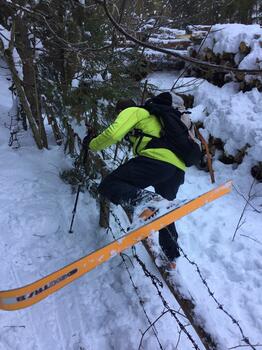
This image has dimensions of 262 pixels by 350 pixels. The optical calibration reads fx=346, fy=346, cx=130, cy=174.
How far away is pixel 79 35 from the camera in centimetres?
627

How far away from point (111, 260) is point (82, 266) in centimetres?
159

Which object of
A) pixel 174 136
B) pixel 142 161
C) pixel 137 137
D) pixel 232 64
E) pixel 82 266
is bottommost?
pixel 82 266

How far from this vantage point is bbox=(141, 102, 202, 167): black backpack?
12.5 ft

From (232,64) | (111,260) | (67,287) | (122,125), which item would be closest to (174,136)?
(122,125)

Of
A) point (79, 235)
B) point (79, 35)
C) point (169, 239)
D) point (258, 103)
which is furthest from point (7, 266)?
point (258, 103)

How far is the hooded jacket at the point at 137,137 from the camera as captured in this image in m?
3.75

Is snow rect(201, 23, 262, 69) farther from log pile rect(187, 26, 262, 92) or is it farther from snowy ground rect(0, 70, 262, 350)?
snowy ground rect(0, 70, 262, 350)

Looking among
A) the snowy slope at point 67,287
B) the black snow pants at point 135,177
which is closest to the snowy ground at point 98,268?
the snowy slope at point 67,287

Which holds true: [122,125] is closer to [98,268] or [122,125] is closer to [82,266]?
[82,266]

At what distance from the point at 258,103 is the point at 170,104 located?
4547 millimetres

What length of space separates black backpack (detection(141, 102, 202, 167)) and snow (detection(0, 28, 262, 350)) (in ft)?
4.71

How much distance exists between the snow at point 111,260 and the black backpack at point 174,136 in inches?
56.5

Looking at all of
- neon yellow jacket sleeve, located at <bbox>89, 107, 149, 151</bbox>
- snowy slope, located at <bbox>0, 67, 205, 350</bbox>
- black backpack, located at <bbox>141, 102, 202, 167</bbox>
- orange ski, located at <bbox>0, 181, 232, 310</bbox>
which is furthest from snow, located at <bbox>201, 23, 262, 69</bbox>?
neon yellow jacket sleeve, located at <bbox>89, 107, 149, 151</bbox>

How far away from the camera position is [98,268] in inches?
185
